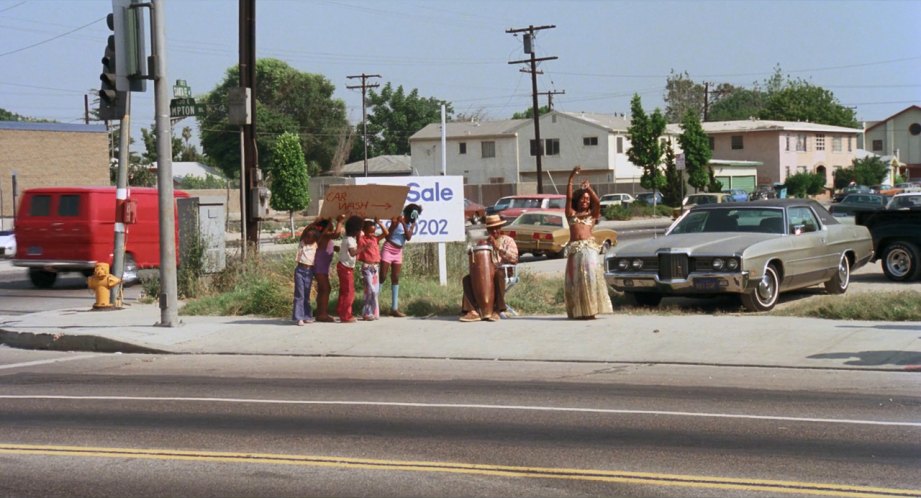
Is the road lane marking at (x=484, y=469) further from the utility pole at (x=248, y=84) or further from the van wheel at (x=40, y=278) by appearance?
the van wheel at (x=40, y=278)

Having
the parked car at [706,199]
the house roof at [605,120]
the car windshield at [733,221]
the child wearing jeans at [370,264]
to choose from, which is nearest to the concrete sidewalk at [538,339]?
the child wearing jeans at [370,264]

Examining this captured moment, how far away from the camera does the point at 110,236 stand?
22.5m

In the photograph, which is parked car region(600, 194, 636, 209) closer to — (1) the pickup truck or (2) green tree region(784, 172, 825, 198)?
(2) green tree region(784, 172, 825, 198)

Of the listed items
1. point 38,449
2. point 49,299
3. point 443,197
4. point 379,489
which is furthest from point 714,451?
point 49,299

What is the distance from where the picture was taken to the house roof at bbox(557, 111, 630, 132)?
7300 cm

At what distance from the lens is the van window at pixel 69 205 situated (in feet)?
73.7

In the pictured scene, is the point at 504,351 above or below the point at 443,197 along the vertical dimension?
below

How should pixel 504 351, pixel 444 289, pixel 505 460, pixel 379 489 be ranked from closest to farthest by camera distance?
pixel 379 489 → pixel 505 460 → pixel 504 351 → pixel 444 289

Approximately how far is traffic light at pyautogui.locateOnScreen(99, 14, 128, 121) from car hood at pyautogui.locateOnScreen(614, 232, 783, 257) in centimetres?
834

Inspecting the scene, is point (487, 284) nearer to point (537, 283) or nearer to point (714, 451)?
point (537, 283)

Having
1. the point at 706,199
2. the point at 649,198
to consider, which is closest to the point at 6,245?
the point at 706,199

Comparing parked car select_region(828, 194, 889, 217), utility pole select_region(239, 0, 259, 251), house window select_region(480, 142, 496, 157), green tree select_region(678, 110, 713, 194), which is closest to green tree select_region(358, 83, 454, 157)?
house window select_region(480, 142, 496, 157)

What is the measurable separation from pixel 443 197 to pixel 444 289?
1.90m

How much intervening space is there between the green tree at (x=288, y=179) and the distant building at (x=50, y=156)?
10.6 metres
